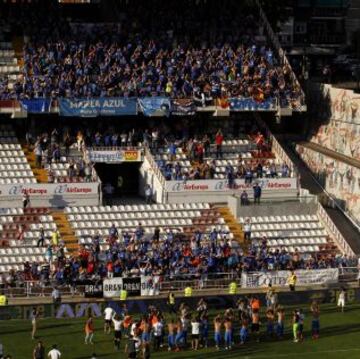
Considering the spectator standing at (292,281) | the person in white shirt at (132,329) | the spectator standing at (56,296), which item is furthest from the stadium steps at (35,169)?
the person in white shirt at (132,329)

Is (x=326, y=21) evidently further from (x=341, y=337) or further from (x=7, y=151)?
(x=341, y=337)

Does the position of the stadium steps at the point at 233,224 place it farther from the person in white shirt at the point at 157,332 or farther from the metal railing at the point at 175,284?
the person in white shirt at the point at 157,332

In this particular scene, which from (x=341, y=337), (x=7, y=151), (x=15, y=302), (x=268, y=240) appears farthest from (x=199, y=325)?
(x=7, y=151)

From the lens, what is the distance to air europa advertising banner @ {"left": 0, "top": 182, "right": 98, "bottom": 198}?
5697cm

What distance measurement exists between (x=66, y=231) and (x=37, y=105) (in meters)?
6.59

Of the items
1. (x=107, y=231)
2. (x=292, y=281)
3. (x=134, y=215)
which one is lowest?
(x=292, y=281)

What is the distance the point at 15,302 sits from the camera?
49.6m

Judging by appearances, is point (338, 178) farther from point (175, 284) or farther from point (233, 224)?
point (175, 284)

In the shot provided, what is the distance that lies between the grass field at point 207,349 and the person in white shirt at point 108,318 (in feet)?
0.85

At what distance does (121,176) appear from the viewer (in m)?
62.6

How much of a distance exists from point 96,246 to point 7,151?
853 centimetres

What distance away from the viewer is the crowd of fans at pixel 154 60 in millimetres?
60750

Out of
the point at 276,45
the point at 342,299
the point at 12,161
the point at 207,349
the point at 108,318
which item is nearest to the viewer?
the point at 207,349

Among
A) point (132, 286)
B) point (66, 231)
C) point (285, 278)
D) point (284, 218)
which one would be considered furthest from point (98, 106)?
point (285, 278)
